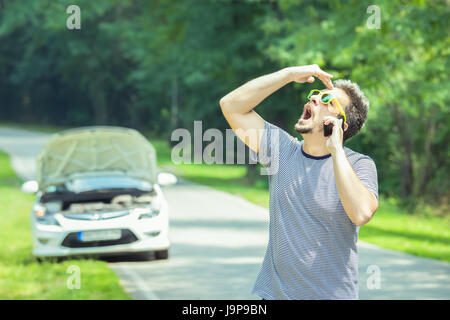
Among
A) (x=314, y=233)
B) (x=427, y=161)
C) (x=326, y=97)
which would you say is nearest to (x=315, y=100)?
(x=326, y=97)

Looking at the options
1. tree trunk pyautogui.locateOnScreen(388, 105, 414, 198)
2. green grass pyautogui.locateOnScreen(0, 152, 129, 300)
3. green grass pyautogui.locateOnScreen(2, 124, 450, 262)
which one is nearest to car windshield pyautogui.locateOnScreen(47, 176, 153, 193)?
green grass pyautogui.locateOnScreen(0, 152, 129, 300)

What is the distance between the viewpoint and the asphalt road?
8.98 meters

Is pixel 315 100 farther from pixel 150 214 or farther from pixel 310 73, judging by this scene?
pixel 150 214

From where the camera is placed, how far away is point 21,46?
77312 millimetres

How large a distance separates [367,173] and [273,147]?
53 centimetres

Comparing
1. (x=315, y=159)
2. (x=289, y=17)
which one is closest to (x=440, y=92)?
(x=289, y=17)

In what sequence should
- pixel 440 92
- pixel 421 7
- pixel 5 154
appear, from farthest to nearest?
pixel 5 154 < pixel 440 92 < pixel 421 7

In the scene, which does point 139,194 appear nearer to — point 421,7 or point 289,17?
point 421,7

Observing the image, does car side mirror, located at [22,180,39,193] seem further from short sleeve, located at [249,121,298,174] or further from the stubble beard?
the stubble beard

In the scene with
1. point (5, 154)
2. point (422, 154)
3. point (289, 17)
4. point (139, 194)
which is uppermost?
point (289, 17)

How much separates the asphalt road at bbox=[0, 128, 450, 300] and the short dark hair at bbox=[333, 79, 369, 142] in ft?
17.0

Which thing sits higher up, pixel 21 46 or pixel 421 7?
pixel 421 7

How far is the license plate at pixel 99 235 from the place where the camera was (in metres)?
10.7

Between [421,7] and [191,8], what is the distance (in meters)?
14.3
